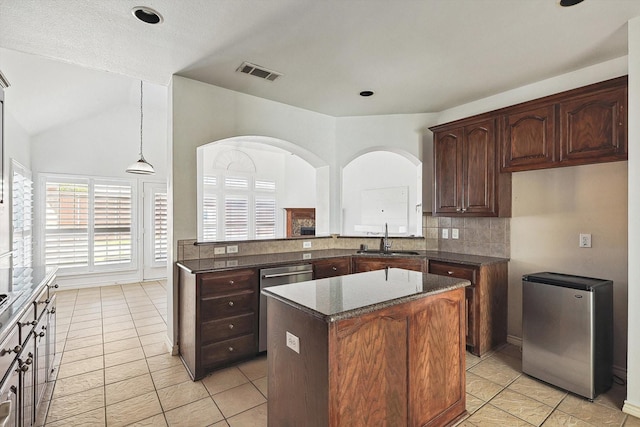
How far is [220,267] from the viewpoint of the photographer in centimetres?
283

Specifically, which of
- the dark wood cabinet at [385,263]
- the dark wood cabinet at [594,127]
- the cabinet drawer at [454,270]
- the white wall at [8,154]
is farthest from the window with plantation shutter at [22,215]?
the dark wood cabinet at [594,127]

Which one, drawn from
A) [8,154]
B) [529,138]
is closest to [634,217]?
[529,138]

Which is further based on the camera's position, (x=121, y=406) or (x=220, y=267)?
(x=220, y=267)

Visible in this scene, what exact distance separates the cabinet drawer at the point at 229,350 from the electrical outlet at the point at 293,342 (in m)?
1.38

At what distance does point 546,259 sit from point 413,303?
2.13m

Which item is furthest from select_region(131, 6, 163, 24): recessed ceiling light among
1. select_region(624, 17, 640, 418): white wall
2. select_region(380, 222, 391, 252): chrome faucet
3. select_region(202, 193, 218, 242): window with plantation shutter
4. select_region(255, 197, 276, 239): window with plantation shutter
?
select_region(255, 197, 276, 239): window with plantation shutter

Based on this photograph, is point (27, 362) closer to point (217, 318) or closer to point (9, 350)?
point (9, 350)

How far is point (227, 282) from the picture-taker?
2.82m

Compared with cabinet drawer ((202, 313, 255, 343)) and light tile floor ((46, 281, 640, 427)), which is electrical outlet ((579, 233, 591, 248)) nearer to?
light tile floor ((46, 281, 640, 427))

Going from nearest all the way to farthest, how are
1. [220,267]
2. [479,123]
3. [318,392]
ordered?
[318,392]
[220,267]
[479,123]

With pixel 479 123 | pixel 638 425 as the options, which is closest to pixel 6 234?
pixel 479 123

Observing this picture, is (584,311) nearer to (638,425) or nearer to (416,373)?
(638,425)

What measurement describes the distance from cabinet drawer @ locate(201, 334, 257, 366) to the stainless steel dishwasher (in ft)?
0.32

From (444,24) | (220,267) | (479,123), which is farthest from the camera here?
(479,123)
